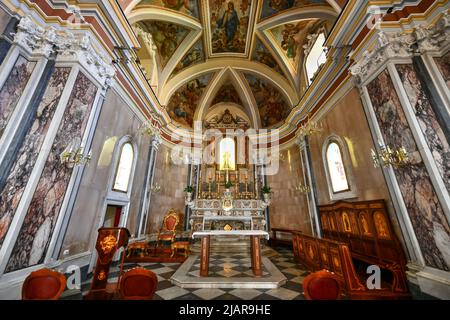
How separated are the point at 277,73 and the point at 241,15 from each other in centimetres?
396

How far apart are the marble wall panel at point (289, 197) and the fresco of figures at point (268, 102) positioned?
2.93 m

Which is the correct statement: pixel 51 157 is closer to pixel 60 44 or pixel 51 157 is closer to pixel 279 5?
pixel 60 44

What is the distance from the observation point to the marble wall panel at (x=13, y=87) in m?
3.54

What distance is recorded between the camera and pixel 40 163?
372cm

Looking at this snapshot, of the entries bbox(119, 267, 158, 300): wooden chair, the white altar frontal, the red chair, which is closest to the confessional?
bbox(119, 267, 158, 300): wooden chair

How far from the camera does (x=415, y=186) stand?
373 centimetres

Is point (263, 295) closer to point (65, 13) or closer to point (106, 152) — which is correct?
point (106, 152)

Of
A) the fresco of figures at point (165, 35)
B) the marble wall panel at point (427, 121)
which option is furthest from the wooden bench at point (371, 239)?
the fresco of figures at point (165, 35)

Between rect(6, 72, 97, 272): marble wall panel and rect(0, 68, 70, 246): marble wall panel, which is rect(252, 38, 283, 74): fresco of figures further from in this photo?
rect(0, 68, 70, 246): marble wall panel

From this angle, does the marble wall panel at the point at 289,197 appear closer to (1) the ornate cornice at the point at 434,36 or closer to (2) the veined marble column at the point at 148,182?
(1) the ornate cornice at the point at 434,36

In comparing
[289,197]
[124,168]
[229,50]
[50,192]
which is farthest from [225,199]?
[229,50]

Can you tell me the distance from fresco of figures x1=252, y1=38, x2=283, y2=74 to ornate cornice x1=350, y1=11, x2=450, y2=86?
24.6 feet

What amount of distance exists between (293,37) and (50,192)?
12.3 m

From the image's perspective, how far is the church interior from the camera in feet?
11.4
